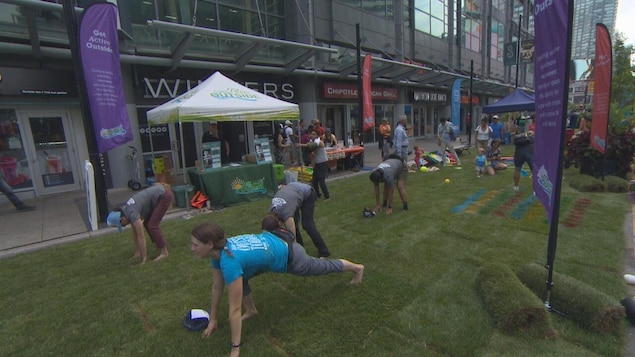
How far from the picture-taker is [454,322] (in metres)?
2.93

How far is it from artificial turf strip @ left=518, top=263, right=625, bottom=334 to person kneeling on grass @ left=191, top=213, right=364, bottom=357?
6.57 ft

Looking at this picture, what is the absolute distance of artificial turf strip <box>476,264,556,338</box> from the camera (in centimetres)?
270

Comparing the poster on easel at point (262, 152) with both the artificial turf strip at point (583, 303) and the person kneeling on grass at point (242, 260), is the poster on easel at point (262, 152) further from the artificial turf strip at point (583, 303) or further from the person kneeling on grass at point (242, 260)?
the artificial turf strip at point (583, 303)

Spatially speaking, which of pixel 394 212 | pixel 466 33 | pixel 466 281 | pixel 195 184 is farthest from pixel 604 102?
pixel 466 33

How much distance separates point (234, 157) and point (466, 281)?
10.3 meters

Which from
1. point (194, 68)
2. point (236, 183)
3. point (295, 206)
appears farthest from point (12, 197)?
point (295, 206)

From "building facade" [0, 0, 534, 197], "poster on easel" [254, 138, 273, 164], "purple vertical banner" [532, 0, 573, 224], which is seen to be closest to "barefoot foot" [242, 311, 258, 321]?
"purple vertical banner" [532, 0, 573, 224]

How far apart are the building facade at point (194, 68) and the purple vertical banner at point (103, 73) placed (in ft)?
4.07

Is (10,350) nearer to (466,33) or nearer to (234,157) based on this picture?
(234,157)

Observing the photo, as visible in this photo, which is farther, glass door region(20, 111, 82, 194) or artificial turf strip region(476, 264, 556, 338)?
glass door region(20, 111, 82, 194)

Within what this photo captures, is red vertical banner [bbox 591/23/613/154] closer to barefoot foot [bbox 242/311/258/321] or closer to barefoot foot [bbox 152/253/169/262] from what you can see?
barefoot foot [bbox 242/311/258/321]

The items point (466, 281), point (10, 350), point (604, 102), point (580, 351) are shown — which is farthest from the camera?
point (604, 102)

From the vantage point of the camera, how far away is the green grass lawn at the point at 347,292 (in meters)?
2.75

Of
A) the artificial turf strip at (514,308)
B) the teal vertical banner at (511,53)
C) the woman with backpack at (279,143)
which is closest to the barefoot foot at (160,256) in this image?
the artificial turf strip at (514,308)
